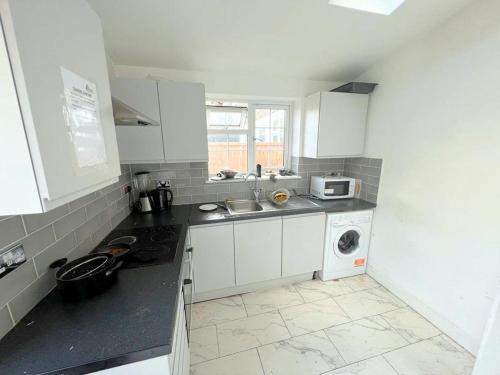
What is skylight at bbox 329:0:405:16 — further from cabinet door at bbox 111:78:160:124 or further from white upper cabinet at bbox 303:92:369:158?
cabinet door at bbox 111:78:160:124

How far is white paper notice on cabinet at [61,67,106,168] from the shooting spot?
0.61 meters

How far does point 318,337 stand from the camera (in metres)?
1.59

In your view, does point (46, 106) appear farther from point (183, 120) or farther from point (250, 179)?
point (250, 179)

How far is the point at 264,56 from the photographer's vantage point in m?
1.89

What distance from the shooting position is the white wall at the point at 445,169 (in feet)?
4.36

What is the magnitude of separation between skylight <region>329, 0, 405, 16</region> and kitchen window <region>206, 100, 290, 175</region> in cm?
123

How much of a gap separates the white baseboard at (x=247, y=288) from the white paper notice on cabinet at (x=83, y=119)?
1672mm

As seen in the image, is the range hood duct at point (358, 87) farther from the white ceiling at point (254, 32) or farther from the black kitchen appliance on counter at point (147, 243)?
the black kitchen appliance on counter at point (147, 243)

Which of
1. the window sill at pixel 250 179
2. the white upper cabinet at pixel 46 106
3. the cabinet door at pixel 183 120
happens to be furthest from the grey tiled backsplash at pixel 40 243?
the window sill at pixel 250 179

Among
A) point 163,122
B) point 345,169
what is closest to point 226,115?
point 163,122

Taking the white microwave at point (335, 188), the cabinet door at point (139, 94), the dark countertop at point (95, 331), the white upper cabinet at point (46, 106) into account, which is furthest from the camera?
the white microwave at point (335, 188)

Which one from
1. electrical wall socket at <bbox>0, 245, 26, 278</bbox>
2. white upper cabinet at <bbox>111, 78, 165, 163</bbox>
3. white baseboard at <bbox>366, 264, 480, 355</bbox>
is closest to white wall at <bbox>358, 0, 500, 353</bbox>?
white baseboard at <bbox>366, 264, 480, 355</bbox>

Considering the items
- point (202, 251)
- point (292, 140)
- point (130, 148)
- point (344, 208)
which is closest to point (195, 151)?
point (130, 148)

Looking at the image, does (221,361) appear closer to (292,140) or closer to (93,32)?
(93,32)
